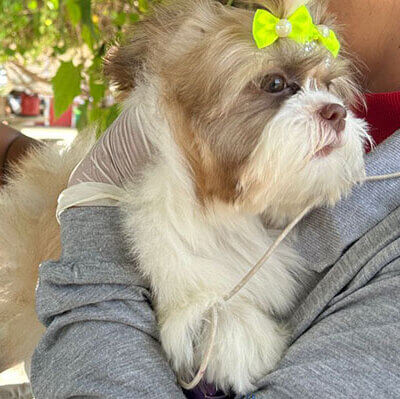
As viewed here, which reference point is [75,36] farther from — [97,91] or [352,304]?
[352,304]

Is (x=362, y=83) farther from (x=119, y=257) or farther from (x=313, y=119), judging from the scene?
(x=119, y=257)

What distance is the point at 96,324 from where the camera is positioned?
958 millimetres

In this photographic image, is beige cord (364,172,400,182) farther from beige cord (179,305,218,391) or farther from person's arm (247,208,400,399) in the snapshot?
beige cord (179,305,218,391)

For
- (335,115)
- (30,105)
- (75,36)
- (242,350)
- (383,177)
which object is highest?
(335,115)

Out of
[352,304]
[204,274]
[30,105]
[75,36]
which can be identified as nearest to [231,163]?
[204,274]

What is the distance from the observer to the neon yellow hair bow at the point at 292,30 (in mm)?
938

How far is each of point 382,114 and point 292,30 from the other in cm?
31

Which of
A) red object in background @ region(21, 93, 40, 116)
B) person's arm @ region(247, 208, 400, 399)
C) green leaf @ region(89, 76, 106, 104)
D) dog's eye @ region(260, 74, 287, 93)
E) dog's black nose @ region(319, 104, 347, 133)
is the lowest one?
red object in background @ region(21, 93, 40, 116)

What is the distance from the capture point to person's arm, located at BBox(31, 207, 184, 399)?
0.90 m

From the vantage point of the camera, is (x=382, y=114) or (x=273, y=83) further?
(x=382, y=114)

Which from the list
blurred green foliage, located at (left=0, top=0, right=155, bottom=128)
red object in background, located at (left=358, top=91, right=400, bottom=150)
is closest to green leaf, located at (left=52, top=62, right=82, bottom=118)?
blurred green foliage, located at (left=0, top=0, right=155, bottom=128)

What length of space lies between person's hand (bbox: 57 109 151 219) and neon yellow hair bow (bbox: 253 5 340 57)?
270mm

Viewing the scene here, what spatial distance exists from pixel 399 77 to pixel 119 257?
0.71 meters

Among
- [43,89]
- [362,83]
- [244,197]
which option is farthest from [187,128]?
[43,89]
